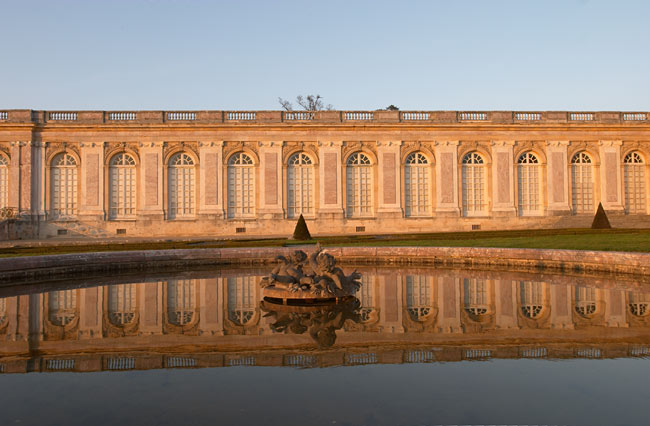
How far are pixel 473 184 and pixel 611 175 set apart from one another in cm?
817

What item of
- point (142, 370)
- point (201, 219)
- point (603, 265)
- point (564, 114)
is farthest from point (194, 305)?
point (564, 114)

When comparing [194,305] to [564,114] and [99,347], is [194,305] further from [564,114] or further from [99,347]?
[564,114]

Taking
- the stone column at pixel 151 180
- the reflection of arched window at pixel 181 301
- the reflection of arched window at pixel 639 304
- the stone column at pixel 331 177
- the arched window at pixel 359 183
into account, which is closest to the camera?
the reflection of arched window at pixel 639 304

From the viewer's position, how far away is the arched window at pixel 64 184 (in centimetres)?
2981

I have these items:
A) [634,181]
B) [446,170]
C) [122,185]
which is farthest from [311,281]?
[634,181]

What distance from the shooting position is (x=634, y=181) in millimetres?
31734

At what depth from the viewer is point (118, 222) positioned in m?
29.8

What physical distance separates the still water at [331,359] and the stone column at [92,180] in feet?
68.7

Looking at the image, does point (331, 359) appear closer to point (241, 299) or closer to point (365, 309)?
point (365, 309)

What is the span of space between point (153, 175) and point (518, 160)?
21.4 m

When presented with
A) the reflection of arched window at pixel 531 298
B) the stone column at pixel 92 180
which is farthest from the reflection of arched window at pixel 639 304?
the stone column at pixel 92 180

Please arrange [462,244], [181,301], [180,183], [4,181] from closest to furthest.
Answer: [181,301], [462,244], [4,181], [180,183]

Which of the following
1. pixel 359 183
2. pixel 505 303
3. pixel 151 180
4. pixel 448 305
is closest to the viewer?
pixel 448 305

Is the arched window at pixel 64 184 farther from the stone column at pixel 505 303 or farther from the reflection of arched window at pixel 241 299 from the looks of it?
the stone column at pixel 505 303
